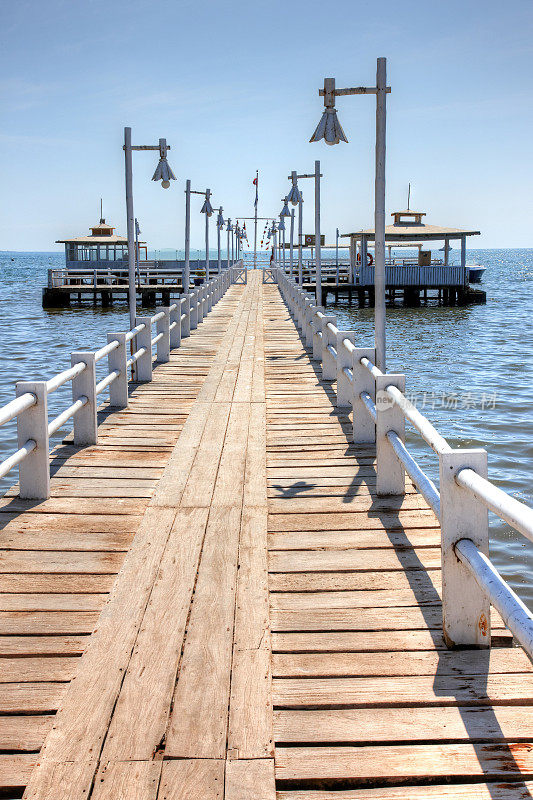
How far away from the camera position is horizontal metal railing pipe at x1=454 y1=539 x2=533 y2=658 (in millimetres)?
2660

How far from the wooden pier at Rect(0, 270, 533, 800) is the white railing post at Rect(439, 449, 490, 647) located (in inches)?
3.8

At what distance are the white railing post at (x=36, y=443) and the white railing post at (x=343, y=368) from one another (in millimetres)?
3690

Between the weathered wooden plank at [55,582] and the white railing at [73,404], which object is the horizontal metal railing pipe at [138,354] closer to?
the white railing at [73,404]

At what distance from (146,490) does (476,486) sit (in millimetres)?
3148

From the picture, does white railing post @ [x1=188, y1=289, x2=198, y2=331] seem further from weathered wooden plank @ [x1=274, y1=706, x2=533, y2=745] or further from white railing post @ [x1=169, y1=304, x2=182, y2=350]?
weathered wooden plank @ [x1=274, y1=706, x2=533, y2=745]

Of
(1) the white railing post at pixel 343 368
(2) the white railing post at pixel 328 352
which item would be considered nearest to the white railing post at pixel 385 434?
(1) the white railing post at pixel 343 368

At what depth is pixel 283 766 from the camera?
108 inches

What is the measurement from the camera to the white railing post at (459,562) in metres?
3.49

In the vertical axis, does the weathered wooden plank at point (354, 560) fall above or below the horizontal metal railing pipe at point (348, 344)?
below

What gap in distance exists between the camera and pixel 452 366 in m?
23.8

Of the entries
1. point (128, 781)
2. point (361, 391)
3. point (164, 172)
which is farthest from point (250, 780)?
point (164, 172)

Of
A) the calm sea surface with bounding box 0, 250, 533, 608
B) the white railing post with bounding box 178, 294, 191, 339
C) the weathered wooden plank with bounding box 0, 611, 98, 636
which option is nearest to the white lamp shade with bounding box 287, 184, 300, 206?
the calm sea surface with bounding box 0, 250, 533, 608

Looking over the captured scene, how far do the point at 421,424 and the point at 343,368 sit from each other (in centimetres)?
406

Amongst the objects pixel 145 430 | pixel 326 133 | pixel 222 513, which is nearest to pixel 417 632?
pixel 222 513
